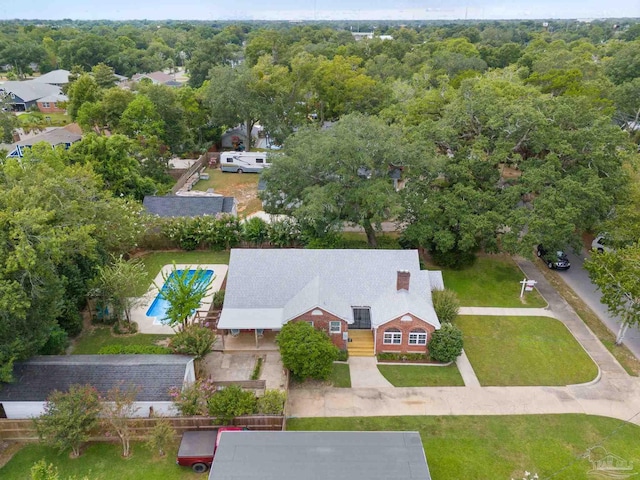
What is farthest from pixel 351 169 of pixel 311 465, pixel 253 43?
pixel 253 43

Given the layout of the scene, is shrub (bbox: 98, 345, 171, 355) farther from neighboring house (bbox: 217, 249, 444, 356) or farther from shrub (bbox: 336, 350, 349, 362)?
shrub (bbox: 336, 350, 349, 362)

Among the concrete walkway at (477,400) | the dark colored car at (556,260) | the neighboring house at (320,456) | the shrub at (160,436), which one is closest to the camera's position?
the neighboring house at (320,456)

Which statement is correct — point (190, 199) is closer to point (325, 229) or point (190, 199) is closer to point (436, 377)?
point (325, 229)

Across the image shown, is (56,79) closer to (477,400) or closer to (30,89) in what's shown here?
(30,89)

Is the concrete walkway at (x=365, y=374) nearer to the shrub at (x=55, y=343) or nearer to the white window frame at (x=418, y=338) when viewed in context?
the white window frame at (x=418, y=338)

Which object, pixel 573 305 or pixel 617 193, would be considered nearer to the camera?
pixel 573 305

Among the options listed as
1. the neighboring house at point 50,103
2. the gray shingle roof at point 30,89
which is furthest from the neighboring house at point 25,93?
the neighboring house at point 50,103
